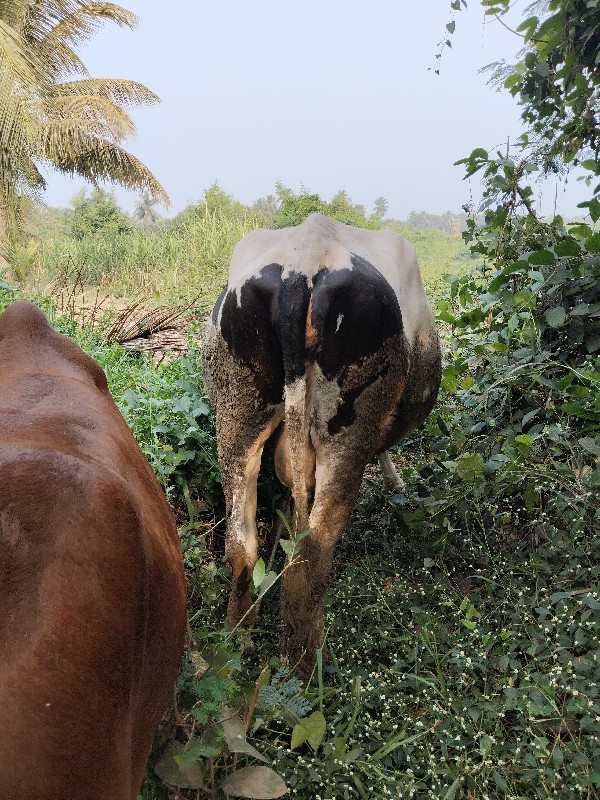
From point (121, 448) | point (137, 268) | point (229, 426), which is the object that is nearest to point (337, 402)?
point (229, 426)

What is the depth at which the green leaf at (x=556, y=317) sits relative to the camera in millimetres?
3227

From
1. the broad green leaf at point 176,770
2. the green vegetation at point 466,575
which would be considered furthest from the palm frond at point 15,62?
the broad green leaf at point 176,770

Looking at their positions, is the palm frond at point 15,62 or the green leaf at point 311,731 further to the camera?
the palm frond at point 15,62

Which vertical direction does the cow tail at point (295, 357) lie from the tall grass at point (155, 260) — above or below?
below

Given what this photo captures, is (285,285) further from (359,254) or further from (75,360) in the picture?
(75,360)

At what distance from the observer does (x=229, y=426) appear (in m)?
2.65

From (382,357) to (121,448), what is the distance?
1329 mm

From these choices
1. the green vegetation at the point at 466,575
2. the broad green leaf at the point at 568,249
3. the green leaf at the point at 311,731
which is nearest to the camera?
the green leaf at the point at 311,731

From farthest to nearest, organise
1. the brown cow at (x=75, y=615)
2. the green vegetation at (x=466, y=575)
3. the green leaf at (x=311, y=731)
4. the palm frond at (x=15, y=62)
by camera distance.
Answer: the palm frond at (x=15, y=62)
the green vegetation at (x=466, y=575)
the green leaf at (x=311, y=731)
the brown cow at (x=75, y=615)

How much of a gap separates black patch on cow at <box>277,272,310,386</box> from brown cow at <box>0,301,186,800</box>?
1151 mm

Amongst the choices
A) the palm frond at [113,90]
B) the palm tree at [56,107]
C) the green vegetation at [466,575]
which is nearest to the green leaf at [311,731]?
the green vegetation at [466,575]

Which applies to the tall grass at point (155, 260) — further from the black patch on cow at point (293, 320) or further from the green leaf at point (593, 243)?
the black patch on cow at point (293, 320)

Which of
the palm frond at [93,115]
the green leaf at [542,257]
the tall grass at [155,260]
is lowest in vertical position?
the green leaf at [542,257]

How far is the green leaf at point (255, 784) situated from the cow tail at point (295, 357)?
2.97 feet
